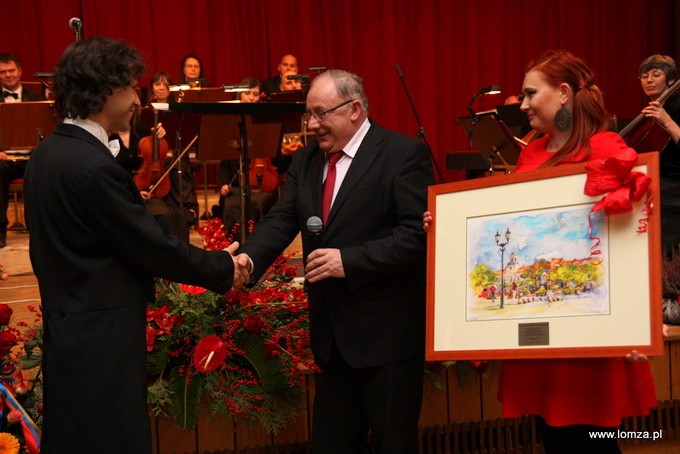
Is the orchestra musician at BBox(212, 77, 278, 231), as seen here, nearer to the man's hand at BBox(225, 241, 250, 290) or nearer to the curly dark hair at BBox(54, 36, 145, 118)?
the man's hand at BBox(225, 241, 250, 290)

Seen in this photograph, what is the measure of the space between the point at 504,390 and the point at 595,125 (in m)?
0.81

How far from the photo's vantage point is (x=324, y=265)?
101 inches

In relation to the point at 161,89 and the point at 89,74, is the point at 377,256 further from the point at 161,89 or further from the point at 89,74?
the point at 161,89

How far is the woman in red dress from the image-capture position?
2320 millimetres

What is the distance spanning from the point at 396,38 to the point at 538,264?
931cm

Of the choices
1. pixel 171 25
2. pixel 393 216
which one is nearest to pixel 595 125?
pixel 393 216

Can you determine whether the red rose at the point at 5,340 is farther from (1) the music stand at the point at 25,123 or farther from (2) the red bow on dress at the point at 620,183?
(1) the music stand at the point at 25,123

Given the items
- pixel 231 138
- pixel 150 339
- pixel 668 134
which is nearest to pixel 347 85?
pixel 150 339

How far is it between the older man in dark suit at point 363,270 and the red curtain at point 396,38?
788cm

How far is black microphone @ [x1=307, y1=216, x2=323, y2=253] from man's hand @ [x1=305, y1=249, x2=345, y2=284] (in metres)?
0.04

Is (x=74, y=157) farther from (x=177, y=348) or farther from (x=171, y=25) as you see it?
(x=171, y=25)

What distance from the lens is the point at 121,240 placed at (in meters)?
2.22

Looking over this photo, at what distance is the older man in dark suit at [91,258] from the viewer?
220 centimetres

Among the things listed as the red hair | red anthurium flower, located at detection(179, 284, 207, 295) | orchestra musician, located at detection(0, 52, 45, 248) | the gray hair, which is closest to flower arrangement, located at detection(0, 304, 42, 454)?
red anthurium flower, located at detection(179, 284, 207, 295)
